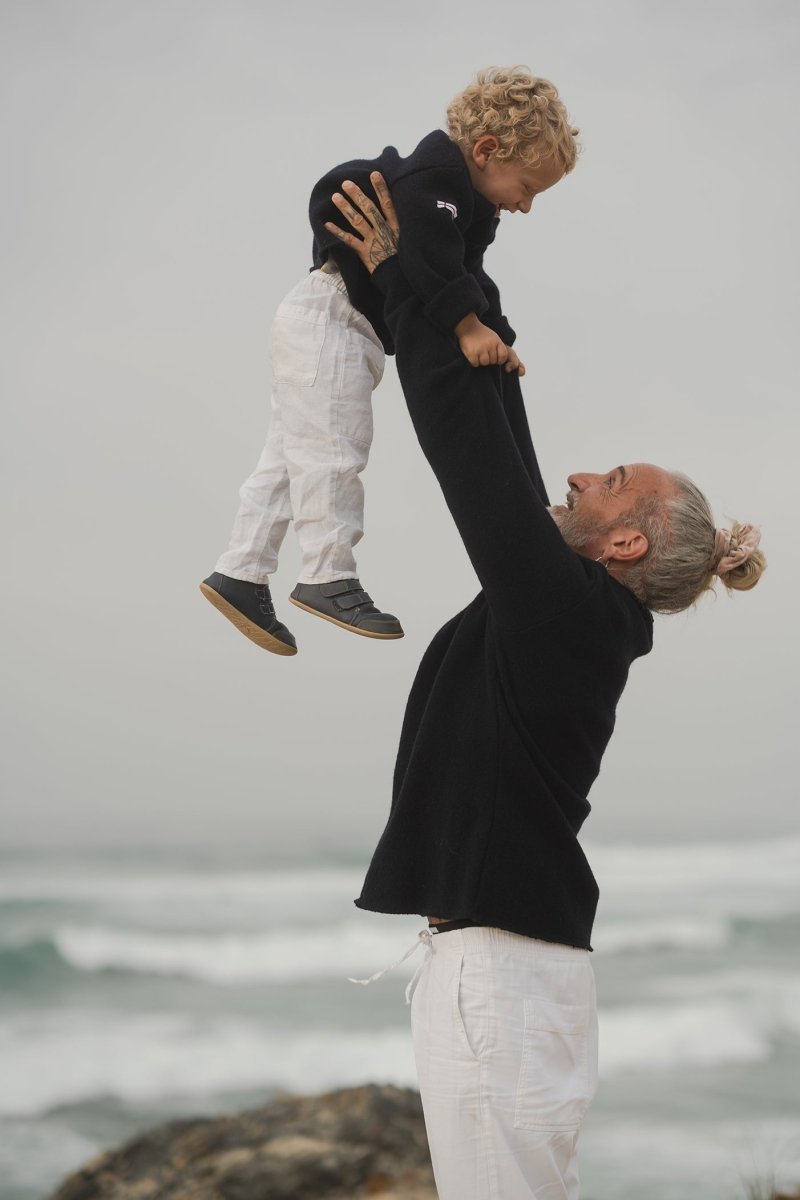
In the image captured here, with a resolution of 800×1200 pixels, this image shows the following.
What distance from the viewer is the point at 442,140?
7.72 ft

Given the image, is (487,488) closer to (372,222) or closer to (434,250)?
(434,250)

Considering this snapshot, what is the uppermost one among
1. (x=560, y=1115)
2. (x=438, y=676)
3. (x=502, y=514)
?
(x=502, y=514)

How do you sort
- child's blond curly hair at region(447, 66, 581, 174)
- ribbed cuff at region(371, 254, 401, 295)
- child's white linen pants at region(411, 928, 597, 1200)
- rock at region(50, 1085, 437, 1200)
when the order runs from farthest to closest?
rock at region(50, 1085, 437, 1200) < child's blond curly hair at region(447, 66, 581, 174) < ribbed cuff at region(371, 254, 401, 295) < child's white linen pants at region(411, 928, 597, 1200)

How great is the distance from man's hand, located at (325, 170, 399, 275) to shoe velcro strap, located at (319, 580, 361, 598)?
1.84ft

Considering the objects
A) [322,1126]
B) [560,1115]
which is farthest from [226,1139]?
[560,1115]

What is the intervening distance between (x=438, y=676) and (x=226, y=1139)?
99.8 inches

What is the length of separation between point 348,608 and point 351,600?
0.02m

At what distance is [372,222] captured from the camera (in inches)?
90.2

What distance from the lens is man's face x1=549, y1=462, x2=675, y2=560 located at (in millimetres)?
2408

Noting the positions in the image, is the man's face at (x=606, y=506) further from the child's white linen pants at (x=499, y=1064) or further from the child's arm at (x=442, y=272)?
the child's white linen pants at (x=499, y=1064)

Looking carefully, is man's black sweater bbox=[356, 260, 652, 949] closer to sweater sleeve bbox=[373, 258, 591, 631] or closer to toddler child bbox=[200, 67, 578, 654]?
sweater sleeve bbox=[373, 258, 591, 631]

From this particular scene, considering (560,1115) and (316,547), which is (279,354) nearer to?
(316,547)

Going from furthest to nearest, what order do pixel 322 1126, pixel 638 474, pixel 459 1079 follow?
1. pixel 322 1126
2. pixel 638 474
3. pixel 459 1079

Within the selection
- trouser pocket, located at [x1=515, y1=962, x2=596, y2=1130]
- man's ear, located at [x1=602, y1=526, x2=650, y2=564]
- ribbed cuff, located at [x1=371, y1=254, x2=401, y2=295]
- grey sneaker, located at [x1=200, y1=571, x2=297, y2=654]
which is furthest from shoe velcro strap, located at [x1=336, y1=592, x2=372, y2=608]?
trouser pocket, located at [x1=515, y1=962, x2=596, y2=1130]
